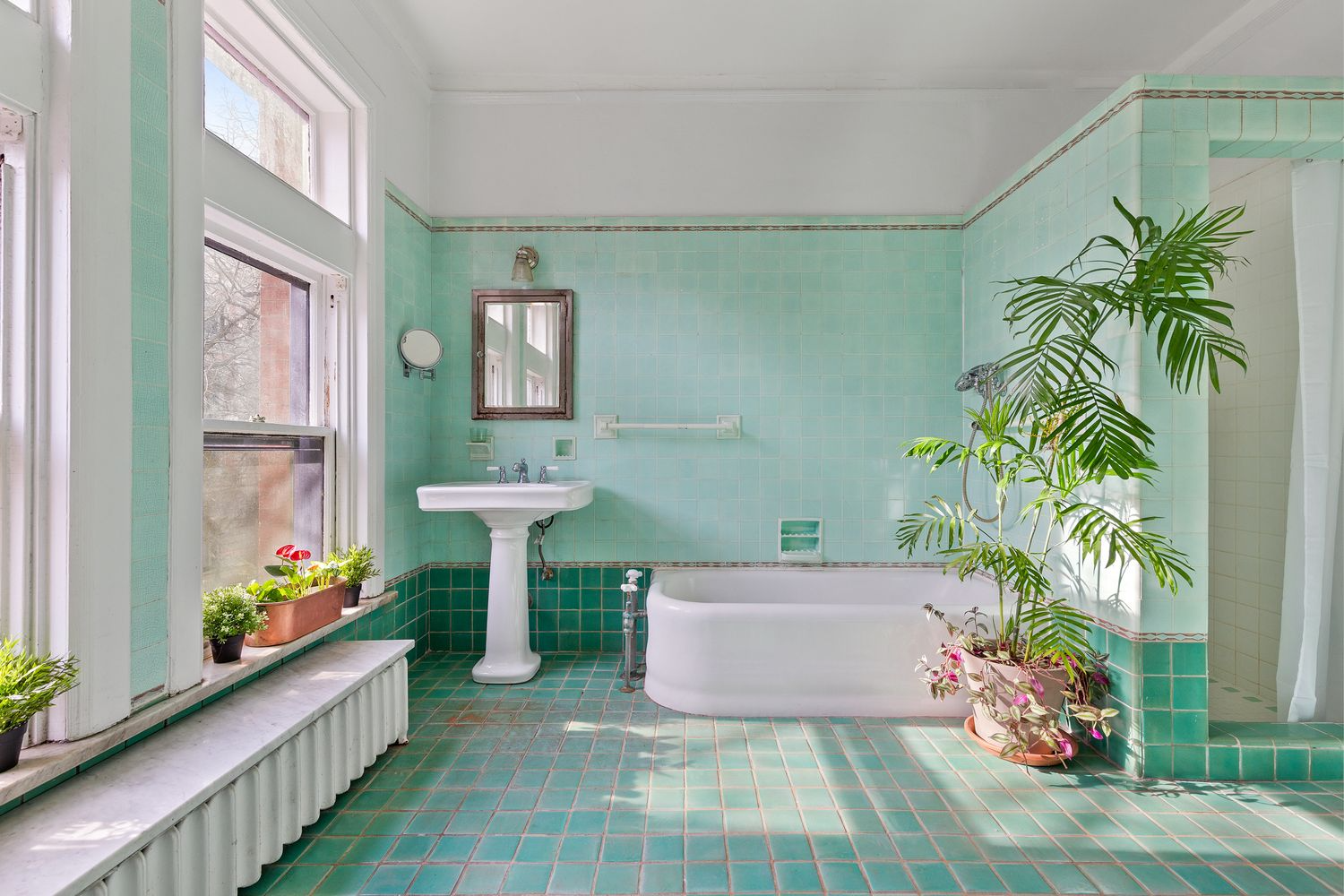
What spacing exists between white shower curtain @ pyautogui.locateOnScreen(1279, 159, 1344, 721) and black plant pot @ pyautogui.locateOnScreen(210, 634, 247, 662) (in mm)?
3119

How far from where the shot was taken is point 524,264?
3076mm

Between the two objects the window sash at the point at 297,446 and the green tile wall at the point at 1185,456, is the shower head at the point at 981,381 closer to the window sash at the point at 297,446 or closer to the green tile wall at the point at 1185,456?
the green tile wall at the point at 1185,456

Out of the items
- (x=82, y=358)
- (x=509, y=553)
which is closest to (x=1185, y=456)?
(x=509, y=553)

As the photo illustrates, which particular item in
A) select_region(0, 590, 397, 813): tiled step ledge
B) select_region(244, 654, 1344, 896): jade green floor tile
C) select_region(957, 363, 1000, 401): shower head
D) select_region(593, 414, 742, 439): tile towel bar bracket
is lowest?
select_region(244, 654, 1344, 896): jade green floor tile

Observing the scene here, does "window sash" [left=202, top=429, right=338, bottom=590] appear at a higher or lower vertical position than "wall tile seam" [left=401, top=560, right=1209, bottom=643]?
higher

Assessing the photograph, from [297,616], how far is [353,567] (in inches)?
14.2

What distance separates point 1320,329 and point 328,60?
3.29 meters

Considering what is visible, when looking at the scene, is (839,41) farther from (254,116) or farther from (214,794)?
(214,794)

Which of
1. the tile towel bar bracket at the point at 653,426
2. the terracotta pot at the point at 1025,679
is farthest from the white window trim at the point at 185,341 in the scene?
the terracotta pot at the point at 1025,679

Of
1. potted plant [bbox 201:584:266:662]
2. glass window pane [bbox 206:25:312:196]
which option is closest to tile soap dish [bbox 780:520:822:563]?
potted plant [bbox 201:584:266:662]

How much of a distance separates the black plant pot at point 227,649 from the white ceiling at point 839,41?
7.74 ft

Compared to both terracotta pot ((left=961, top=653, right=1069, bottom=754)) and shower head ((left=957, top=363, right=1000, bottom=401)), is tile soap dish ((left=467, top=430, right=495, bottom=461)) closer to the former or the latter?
shower head ((left=957, top=363, right=1000, bottom=401))

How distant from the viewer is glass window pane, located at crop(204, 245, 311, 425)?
74.2 inches

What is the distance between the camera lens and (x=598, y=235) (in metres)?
3.14
